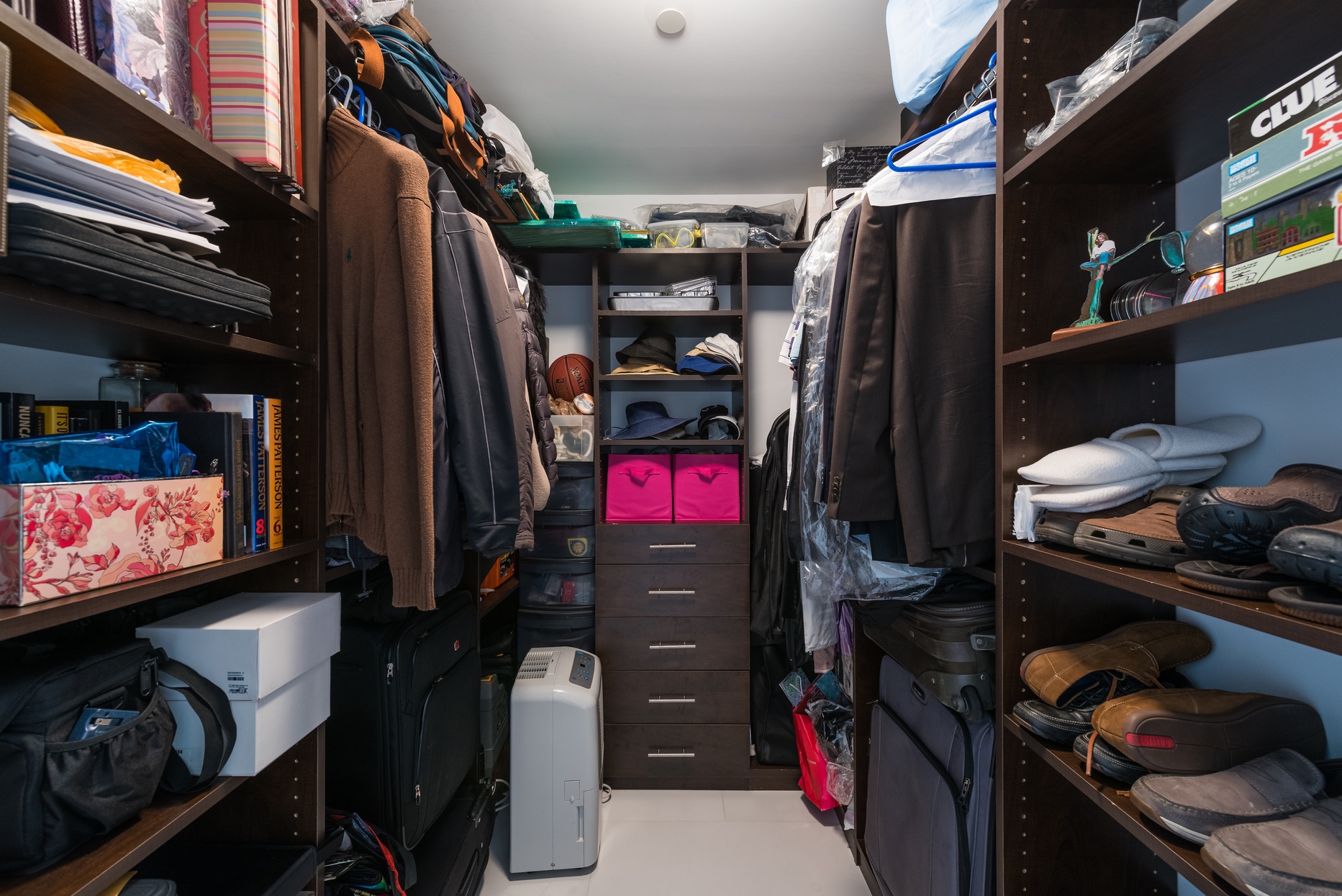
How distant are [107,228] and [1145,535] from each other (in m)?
1.29

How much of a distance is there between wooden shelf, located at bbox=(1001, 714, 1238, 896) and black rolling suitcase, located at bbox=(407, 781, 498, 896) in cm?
133

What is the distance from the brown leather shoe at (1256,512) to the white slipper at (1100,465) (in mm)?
173

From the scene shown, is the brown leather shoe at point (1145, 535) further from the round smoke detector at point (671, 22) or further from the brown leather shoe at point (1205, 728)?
the round smoke detector at point (671, 22)

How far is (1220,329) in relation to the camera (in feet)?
2.41

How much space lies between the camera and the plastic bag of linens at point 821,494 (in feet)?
4.48

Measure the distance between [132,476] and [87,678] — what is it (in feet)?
0.79

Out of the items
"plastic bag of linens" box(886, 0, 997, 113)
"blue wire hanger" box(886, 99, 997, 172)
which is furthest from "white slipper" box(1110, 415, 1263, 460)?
"plastic bag of linens" box(886, 0, 997, 113)

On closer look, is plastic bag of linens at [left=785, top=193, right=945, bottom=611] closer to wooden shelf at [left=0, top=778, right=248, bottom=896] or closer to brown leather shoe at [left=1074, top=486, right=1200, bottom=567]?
brown leather shoe at [left=1074, top=486, right=1200, bottom=567]

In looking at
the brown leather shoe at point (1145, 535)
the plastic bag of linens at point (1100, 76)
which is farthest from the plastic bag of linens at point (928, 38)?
the brown leather shoe at point (1145, 535)

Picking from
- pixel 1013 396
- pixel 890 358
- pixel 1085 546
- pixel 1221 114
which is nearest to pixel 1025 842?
pixel 1085 546

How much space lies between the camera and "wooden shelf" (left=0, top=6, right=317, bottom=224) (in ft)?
1.98

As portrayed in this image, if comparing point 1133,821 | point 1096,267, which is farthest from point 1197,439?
point 1133,821

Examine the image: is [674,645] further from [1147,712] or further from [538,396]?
[1147,712]

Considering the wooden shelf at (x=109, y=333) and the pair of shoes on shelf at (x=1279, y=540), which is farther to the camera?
the wooden shelf at (x=109, y=333)
